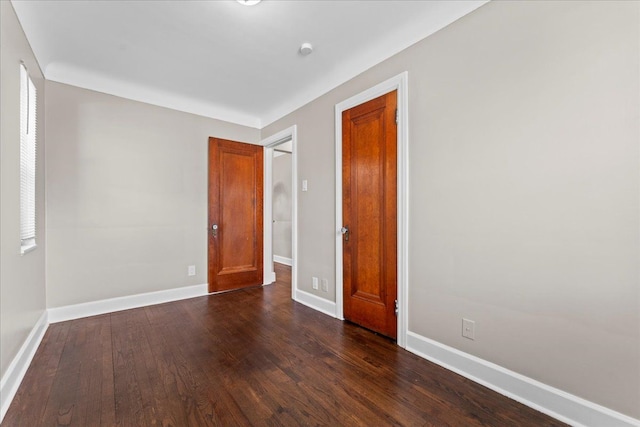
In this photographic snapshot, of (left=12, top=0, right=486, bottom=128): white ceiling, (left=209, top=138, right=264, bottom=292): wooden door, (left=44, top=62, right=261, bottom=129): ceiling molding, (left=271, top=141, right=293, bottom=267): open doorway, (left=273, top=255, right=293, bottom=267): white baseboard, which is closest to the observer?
(left=12, top=0, right=486, bottom=128): white ceiling

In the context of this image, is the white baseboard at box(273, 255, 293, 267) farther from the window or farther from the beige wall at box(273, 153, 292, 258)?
the window

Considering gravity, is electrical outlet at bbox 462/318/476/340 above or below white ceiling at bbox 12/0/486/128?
below

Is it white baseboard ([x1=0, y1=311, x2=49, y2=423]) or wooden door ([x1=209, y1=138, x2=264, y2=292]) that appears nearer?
white baseboard ([x1=0, y1=311, x2=49, y2=423])

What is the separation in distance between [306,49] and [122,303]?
3.31 meters

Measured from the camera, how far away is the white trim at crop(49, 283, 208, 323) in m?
2.79

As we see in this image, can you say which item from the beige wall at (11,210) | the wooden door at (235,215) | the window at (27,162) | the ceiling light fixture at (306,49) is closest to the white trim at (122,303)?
the wooden door at (235,215)

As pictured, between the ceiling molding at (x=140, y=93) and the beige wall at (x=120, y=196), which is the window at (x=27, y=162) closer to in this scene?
the beige wall at (x=120, y=196)

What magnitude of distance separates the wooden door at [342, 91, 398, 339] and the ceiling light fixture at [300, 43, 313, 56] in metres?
0.64

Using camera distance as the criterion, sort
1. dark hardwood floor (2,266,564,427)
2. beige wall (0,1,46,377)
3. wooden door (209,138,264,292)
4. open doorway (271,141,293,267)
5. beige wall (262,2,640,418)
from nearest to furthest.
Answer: beige wall (262,2,640,418)
dark hardwood floor (2,266,564,427)
beige wall (0,1,46,377)
wooden door (209,138,264,292)
open doorway (271,141,293,267)

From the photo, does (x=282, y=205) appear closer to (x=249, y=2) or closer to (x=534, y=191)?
(x=249, y=2)

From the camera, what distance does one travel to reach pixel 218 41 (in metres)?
2.34

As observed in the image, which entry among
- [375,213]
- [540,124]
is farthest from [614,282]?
[375,213]

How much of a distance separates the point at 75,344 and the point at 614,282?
3.67 meters

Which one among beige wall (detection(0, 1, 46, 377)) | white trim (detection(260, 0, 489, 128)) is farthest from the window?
white trim (detection(260, 0, 489, 128))
